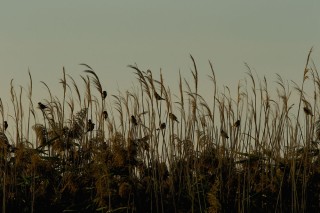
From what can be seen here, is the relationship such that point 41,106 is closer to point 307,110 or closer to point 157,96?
point 157,96

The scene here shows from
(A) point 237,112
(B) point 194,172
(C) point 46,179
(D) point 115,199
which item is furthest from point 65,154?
(A) point 237,112

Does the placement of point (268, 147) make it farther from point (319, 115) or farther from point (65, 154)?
point (65, 154)

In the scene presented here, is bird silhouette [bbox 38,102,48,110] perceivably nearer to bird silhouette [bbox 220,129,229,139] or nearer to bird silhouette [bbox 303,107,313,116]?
bird silhouette [bbox 220,129,229,139]

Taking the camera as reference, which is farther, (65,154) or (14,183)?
(65,154)

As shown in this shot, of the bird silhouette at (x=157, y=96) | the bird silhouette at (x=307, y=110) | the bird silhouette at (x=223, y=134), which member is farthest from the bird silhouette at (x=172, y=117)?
the bird silhouette at (x=307, y=110)

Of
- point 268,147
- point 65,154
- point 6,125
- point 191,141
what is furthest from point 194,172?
point 6,125

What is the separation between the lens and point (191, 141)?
18.2 ft

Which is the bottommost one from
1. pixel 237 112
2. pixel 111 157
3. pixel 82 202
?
pixel 82 202

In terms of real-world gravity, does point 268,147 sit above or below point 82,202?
above

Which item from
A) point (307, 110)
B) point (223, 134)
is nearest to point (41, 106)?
point (223, 134)

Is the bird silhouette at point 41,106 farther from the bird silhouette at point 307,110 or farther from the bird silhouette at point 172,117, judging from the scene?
the bird silhouette at point 307,110

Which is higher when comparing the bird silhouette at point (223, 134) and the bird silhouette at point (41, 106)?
the bird silhouette at point (41, 106)

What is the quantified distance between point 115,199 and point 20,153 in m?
0.80

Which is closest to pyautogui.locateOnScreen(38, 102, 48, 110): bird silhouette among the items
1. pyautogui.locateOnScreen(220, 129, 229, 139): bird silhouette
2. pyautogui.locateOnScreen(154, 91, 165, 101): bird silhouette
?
pyautogui.locateOnScreen(154, 91, 165, 101): bird silhouette
